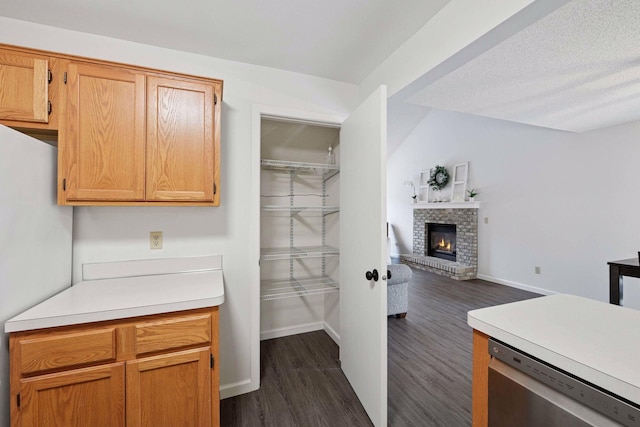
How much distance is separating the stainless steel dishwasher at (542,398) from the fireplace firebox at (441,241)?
5317 mm

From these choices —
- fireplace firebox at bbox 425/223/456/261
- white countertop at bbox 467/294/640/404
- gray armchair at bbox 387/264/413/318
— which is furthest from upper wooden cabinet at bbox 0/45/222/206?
fireplace firebox at bbox 425/223/456/261

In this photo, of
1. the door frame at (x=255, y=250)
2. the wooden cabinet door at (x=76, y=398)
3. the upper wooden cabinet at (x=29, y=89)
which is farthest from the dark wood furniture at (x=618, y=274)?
the upper wooden cabinet at (x=29, y=89)

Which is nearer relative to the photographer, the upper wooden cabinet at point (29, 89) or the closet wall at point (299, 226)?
the upper wooden cabinet at point (29, 89)

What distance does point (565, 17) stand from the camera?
4.94 feet

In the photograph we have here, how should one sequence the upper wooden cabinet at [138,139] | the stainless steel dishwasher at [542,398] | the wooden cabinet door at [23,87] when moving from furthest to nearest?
the upper wooden cabinet at [138,139] → the wooden cabinet door at [23,87] → the stainless steel dishwasher at [542,398]

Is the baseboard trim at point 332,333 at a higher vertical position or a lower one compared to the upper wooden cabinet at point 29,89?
lower

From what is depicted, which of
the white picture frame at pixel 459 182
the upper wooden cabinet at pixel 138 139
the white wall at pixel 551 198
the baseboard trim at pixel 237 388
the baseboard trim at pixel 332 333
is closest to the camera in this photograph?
the upper wooden cabinet at pixel 138 139

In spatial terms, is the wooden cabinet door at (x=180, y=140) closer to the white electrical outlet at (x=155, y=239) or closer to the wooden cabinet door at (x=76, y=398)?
the white electrical outlet at (x=155, y=239)

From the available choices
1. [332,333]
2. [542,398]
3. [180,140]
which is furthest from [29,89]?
[332,333]

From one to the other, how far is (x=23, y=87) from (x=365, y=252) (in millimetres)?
2060

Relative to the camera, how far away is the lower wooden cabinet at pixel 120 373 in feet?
3.57

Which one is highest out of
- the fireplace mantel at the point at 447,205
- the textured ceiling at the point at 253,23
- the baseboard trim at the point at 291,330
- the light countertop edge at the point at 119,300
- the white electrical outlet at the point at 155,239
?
the textured ceiling at the point at 253,23

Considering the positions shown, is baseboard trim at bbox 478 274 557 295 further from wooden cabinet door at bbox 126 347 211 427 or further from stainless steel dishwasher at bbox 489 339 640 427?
wooden cabinet door at bbox 126 347 211 427

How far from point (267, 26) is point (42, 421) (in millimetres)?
2257
